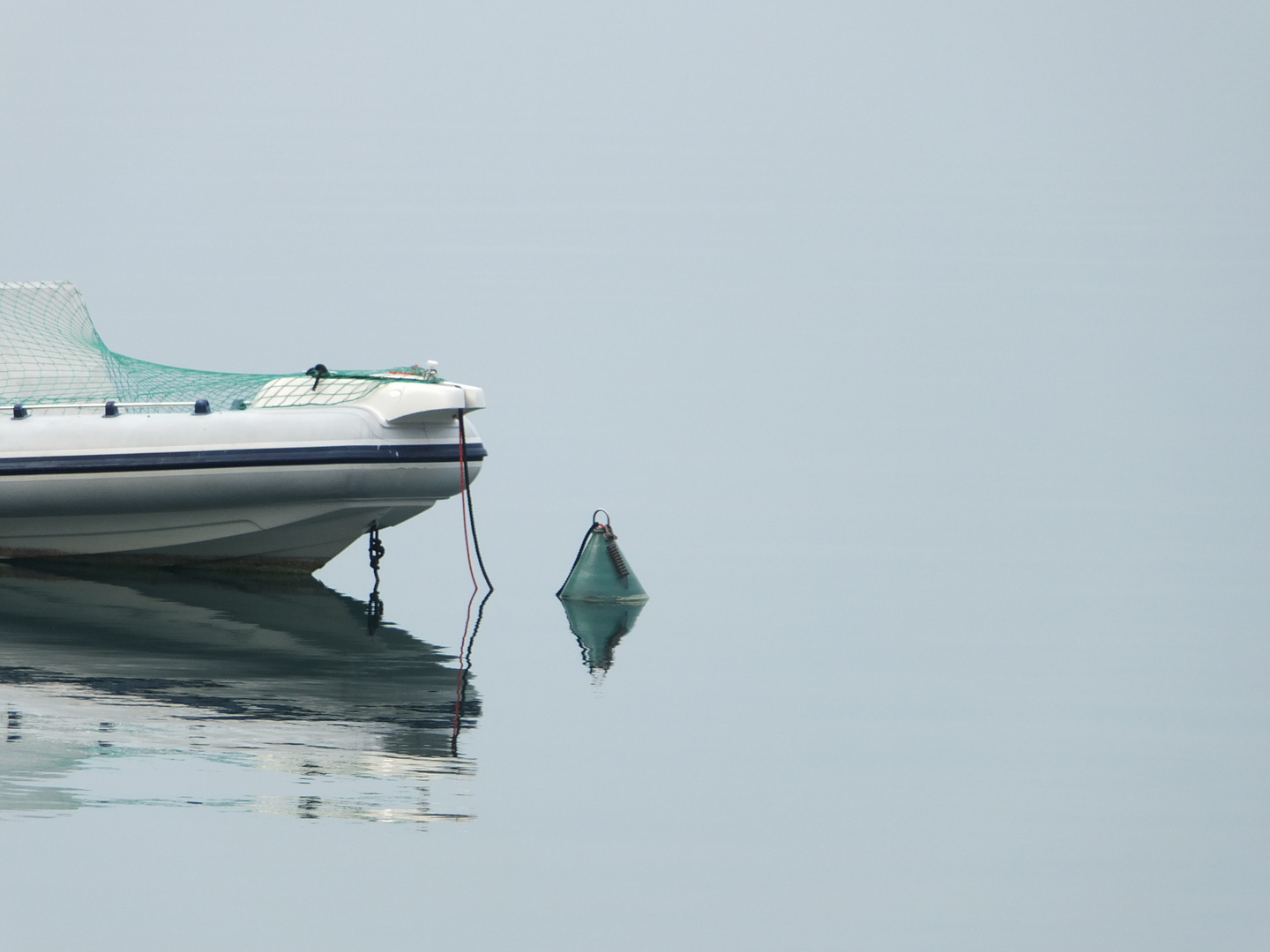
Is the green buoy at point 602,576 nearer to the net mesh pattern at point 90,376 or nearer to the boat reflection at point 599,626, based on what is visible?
the boat reflection at point 599,626

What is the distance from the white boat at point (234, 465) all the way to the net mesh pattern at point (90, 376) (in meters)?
0.03

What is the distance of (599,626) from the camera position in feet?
53.5

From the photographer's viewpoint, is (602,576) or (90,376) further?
(90,376)

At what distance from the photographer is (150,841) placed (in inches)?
339

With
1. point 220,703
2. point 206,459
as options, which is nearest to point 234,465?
point 206,459

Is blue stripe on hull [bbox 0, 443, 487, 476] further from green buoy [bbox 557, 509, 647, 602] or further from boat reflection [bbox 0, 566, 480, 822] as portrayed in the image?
green buoy [bbox 557, 509, 647, 602]

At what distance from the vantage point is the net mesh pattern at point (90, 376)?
57.2 ft

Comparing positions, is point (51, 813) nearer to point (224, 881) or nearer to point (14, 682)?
point (224, 881)

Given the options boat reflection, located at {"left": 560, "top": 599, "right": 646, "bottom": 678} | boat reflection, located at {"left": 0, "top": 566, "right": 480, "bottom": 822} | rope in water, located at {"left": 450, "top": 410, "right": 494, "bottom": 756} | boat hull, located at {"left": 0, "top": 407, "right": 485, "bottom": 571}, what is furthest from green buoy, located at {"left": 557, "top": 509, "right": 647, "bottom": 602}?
boat reflection, located at {"left": 0, "top": 566, "right": 480, "bottom": 822}

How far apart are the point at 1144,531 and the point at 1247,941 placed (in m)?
17.2

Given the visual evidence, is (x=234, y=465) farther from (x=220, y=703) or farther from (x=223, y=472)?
(x=220, y=703)

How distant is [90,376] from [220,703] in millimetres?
7785

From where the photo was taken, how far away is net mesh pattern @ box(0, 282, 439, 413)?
17.4 m

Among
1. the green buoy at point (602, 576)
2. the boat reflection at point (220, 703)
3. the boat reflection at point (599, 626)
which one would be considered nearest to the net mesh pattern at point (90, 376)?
the boat reflection at point (220, 703)
